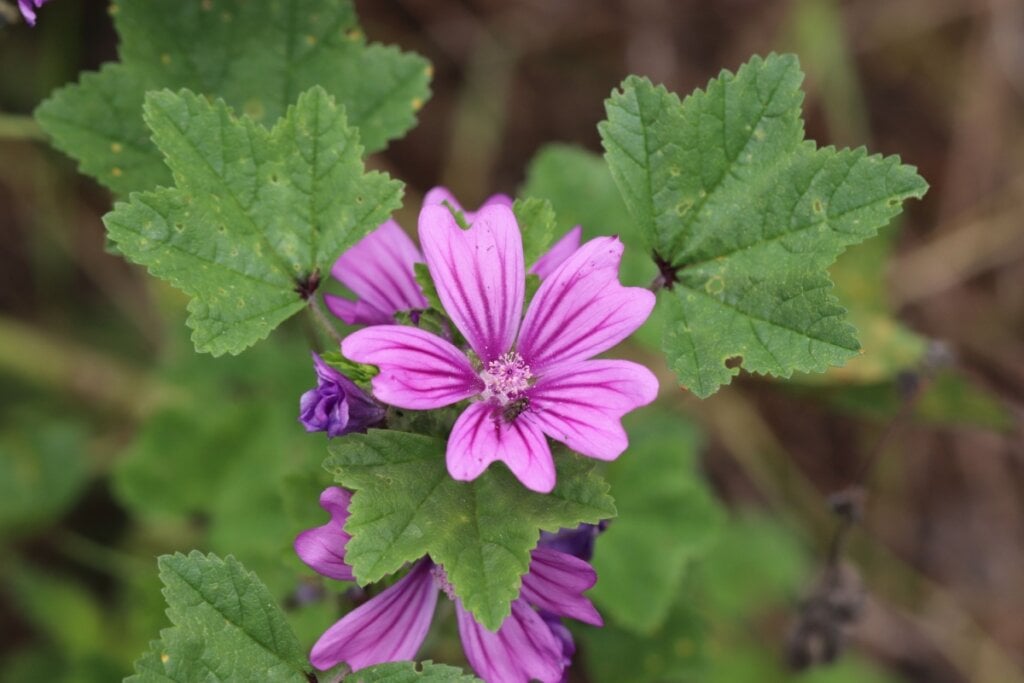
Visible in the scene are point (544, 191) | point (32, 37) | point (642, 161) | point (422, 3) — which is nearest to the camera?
point (642, 161)

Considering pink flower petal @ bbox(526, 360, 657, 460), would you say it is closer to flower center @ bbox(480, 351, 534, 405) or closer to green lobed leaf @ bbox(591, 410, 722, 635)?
flower center @ bbox(480, 351, 534, 405)

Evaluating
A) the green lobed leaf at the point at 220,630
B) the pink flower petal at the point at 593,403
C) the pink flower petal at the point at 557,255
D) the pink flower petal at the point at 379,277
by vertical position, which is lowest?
the green lobed leaf at the point at 220,630

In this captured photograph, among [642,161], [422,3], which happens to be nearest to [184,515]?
[642,161]

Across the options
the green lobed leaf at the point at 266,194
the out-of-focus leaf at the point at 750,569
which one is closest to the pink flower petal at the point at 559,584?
the green lobed leaf at the point at 266,194

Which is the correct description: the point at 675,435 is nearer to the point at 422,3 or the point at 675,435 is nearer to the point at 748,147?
the point at 748,147

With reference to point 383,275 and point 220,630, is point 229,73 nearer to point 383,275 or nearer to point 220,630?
point 383,275

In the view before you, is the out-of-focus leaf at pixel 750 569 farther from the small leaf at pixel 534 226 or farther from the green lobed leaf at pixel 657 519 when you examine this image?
the small leaf at pixel 534 226
